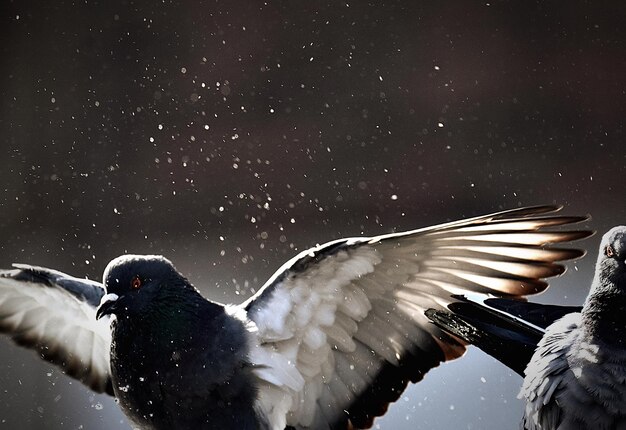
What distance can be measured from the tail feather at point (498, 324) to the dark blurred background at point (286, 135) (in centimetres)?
46

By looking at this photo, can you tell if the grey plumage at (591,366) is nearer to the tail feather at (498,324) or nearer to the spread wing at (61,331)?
the tail feather at (498,324)

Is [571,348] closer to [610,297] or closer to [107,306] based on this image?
[610,297]

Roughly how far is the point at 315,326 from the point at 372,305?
11 centimetres

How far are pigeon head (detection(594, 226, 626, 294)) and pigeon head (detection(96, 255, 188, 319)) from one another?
0.75m

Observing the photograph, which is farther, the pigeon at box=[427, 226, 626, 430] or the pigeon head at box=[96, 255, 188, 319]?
the pigeon head at box=[96, 255, 188, 319]

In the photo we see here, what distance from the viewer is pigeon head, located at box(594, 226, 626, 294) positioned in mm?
1309

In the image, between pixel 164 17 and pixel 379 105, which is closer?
pixel 379 105

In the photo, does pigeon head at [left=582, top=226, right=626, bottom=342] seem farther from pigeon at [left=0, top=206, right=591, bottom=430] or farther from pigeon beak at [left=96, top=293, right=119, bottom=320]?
pigeon beak at [left=96, top=293, right=119, bottom=320]

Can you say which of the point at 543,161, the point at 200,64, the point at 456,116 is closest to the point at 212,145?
the point at 200,64

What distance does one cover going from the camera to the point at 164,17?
246 centimetres

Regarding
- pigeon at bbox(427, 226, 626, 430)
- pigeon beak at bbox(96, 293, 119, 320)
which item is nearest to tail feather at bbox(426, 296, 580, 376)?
pigeon at bbox(427, 226, 626, 430)

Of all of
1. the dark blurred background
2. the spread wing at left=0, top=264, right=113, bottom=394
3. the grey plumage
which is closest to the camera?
the grey plumage

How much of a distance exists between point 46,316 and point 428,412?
3.05 ft

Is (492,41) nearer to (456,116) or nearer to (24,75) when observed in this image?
(456,116)
